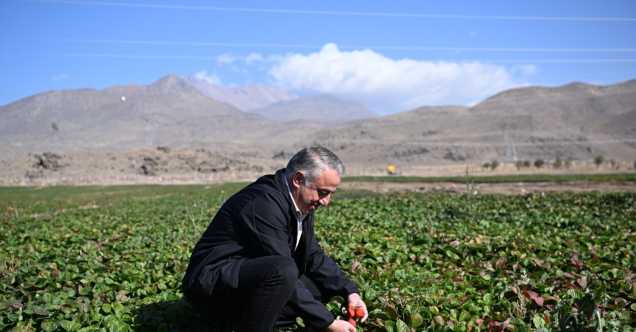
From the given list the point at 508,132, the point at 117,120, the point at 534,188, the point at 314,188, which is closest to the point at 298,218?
the point at 314,188

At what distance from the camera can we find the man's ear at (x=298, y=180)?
4.24m

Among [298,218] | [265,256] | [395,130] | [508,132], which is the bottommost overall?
[265,256]

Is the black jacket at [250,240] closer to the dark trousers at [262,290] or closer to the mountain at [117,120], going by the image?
the dark trousers at [262,290]

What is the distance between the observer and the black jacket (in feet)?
13.5

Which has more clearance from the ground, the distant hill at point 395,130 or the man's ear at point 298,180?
the distant hill at point 395,130

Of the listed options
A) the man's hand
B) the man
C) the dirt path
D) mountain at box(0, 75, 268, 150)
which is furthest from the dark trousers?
mountain at box(0, 75, 268, 150)

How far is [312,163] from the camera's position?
420 centimetres

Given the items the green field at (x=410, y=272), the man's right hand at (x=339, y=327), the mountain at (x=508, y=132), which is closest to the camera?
the man's right hand at (x=339, y=327)

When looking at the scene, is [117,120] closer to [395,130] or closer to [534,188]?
→ [395,130]

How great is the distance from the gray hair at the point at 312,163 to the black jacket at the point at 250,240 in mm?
169

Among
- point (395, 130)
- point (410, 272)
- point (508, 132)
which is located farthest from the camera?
point (395, 130)

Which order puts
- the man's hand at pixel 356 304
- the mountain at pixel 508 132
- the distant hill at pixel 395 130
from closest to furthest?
the man's hand at pixel 356 304
the mountain at pixel 508 132
the distant hill at pixel 395 130

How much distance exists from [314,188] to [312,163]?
0.19 m

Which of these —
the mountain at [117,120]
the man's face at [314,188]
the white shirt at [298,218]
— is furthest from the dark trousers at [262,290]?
the mountain at [117,120]
